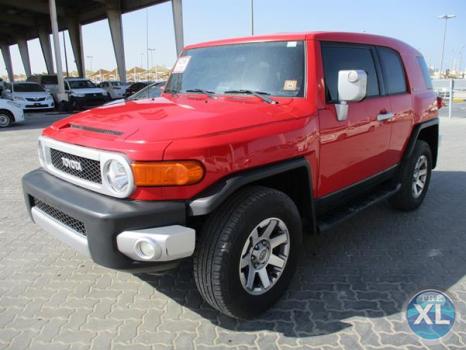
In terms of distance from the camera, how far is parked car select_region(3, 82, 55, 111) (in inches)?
762

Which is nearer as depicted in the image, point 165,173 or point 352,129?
point 165,173

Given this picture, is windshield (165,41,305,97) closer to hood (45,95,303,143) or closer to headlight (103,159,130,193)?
hood (45,95,303,143)

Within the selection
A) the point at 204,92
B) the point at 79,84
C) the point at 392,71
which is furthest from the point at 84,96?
the point at 392,71

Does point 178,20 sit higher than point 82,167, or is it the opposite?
point 178,20

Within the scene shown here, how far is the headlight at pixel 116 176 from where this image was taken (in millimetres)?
2443

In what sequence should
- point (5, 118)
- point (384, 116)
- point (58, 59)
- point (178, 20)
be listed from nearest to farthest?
point (384, 116), point (5, 118), point (58, 59), point (178, 20)

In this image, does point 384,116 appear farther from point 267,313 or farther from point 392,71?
point 267,313

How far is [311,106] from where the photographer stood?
10.3 feet

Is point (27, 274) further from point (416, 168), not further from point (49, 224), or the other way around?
point (416, 168)

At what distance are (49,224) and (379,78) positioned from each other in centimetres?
319

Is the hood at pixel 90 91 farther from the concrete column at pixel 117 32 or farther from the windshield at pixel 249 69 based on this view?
the windshield at pixel 249 69

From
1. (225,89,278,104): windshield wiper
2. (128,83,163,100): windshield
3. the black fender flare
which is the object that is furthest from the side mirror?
(128,83,163,100): windshield

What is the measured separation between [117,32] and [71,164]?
37.1 m

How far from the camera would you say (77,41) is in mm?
41344
